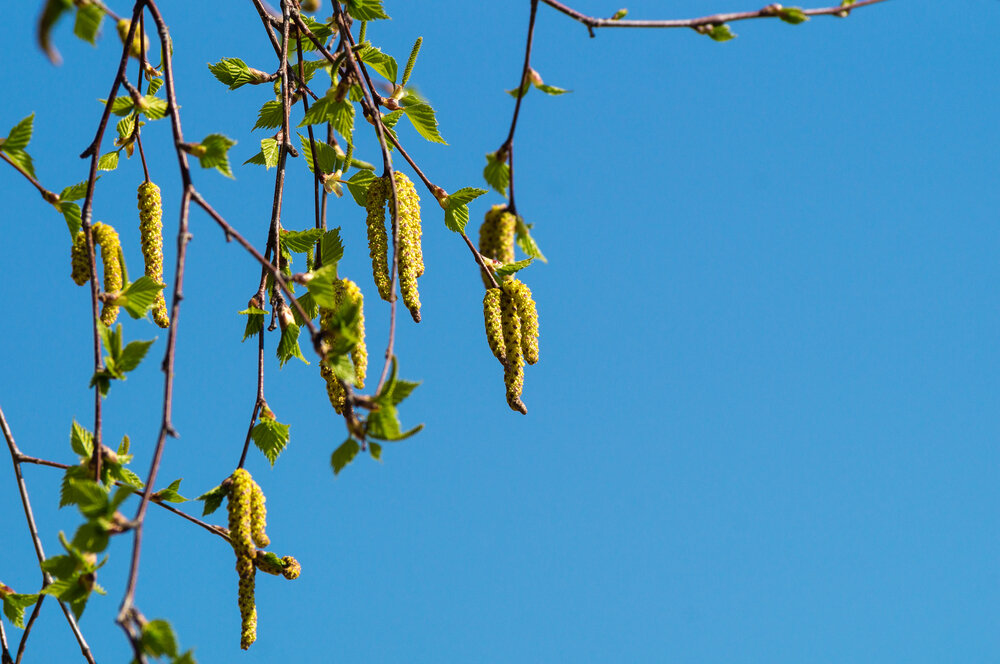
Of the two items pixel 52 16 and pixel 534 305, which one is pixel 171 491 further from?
pixel 52 16

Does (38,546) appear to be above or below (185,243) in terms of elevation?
below

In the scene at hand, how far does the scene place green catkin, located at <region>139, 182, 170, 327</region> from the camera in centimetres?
208

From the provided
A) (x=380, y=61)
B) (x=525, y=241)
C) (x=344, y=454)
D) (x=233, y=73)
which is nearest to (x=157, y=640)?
(x=344, y=454)

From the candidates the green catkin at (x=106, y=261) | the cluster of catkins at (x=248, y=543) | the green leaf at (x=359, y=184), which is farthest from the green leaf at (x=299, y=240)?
the cluster of catkins at (x=248, y=543)

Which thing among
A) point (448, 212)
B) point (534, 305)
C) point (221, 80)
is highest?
point (221, 80)

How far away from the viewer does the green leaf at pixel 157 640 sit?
1.41 meters

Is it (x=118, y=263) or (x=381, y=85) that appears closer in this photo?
(x=118, y=263)

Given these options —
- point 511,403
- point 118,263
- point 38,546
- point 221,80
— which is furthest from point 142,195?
point 511,403

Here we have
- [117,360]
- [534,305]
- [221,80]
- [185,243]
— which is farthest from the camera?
[221,80]

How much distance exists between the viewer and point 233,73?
2.62 meters

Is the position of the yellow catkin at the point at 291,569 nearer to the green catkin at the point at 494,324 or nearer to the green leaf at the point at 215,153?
the green catkin at the point at 494,324

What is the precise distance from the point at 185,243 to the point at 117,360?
0.39 m

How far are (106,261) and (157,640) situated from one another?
88cm

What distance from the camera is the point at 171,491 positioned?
83.8 inches
